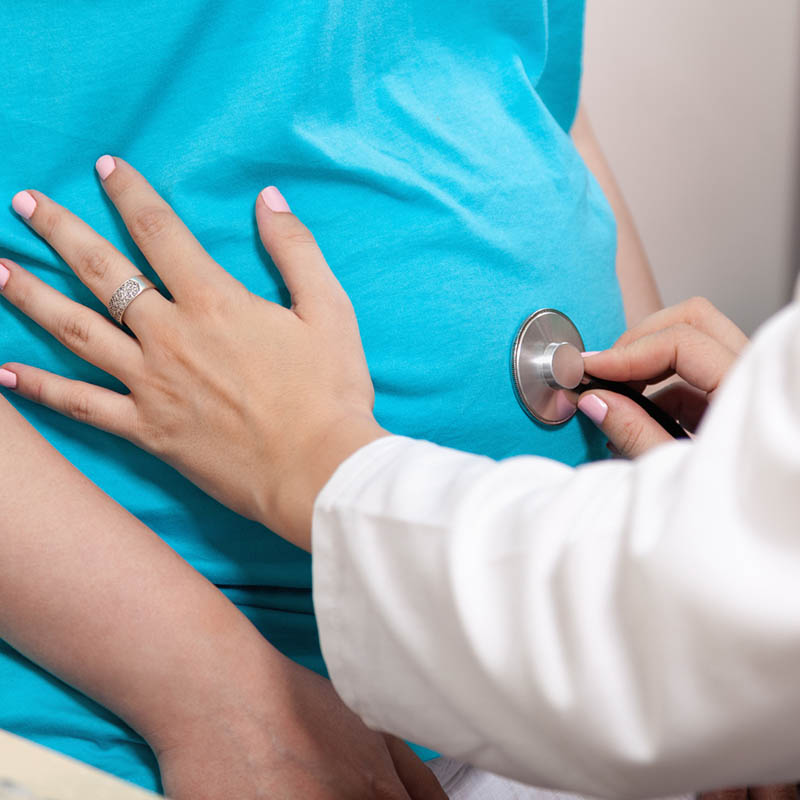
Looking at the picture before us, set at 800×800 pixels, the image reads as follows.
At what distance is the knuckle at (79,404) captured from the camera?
24.3 inches

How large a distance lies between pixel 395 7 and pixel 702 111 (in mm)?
859

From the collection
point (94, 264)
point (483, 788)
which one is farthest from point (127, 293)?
point (483, 788)

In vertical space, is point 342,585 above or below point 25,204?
below

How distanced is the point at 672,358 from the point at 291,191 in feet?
1.14

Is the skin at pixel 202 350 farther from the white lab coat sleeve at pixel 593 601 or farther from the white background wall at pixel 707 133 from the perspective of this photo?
the white background wall at pixel 707 133

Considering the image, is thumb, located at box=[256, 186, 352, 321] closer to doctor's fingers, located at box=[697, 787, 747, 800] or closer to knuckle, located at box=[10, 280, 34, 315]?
knuckle, located at box=[10, 280, 34, 315]

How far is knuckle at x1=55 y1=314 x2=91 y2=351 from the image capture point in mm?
616

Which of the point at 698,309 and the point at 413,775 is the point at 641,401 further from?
the point at 413,775

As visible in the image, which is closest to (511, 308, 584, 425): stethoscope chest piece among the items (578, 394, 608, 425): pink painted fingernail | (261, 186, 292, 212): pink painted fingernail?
(578, 394, 608, 425): pink painted fingernail

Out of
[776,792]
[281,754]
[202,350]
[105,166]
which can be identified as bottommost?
[776,792]

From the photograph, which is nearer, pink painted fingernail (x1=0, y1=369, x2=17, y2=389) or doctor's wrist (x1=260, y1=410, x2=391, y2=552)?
doctor's wrist (x1=260, y1=410, x2=391, y2=552)

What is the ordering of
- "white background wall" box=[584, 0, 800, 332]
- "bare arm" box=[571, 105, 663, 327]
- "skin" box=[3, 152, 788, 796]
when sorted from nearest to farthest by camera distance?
"skin" box=[3, 152, 788, 796] < "bare arm" box=[571, 105, 663, 327] < "white background wall" box=[584, 0, 800, 332]

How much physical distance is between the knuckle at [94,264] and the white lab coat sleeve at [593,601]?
0.88 ft

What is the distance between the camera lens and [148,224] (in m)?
0.61
